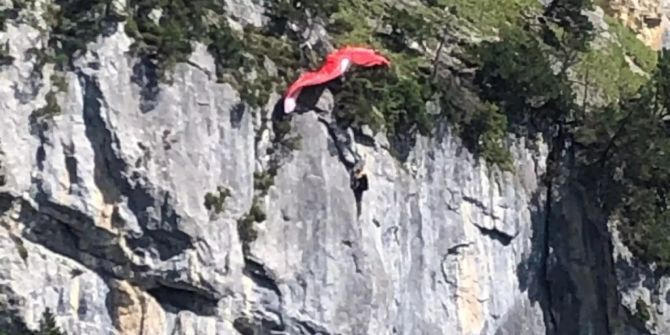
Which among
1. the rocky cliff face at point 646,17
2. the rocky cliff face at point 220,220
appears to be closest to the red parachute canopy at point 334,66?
the rocky cliff face at point 220,220

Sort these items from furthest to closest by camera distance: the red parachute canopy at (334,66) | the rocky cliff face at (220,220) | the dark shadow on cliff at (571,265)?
the dark shadow on cliff at (571,265)
the red parachute canopy at (334,66)
the rocky cliff face at (220,220)

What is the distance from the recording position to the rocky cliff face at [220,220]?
29.9m

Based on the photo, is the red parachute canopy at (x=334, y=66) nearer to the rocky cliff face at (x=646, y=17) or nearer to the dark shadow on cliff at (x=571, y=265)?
the dark shadow on cliff at (x=571, y=265)

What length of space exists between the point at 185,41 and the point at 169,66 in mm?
644

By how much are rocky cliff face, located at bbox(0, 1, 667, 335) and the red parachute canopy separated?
45 cm

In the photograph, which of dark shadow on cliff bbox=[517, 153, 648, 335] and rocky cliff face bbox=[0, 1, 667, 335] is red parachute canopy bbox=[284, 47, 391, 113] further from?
dark shadow on cliff bbox=[517, 153, 648, 335]

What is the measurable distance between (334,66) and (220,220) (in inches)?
172

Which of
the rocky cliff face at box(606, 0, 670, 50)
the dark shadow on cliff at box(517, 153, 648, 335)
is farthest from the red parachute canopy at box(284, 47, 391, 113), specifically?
the rocky cliff face at box(606, 0, 670, 50)

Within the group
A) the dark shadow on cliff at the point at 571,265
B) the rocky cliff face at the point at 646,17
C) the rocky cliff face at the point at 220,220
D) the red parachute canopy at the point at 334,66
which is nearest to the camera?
the rocky cliff face at the point at 220,220

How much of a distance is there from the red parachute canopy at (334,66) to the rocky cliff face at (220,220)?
1.47 ft

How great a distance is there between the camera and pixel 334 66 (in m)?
33.3

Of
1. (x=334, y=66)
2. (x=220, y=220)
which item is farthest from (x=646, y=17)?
(x=220, y=220)

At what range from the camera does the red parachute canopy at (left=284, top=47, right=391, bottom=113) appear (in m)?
32.7

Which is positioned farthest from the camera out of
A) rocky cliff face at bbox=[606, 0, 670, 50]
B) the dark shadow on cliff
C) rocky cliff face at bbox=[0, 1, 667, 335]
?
rocky cliff face at bbox=[606, 0, 670, 50]
